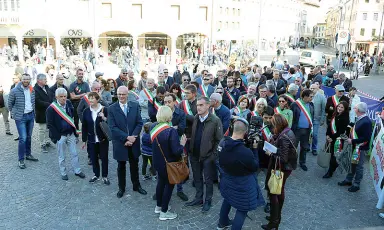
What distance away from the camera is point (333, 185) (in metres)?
6.73

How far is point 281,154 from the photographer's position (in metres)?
4.65

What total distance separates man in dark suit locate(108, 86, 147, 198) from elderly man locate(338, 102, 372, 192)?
157 inches

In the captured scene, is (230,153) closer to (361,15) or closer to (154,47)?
(154,47)

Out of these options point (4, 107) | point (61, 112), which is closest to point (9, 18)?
point (4, 107)

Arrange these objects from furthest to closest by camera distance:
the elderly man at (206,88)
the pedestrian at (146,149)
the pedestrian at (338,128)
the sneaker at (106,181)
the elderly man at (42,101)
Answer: the elderly man at (206,88)
the elderly man at (42,101)
the pedestrian at (338,128)
the sneaker at (106,181)
the pedestrian at (146,149)

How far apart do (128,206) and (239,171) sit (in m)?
2.47

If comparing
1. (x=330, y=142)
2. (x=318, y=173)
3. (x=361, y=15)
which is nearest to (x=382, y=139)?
(x=330, y=142)

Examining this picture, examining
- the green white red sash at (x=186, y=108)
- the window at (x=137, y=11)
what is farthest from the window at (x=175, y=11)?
the green white red sash at (x=186, y=108)

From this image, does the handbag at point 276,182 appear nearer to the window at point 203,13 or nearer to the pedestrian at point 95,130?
the pedestrian at point 95,130

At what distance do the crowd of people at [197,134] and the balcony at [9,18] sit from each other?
2666cm

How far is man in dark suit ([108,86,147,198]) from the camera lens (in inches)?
224

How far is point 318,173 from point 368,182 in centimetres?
100

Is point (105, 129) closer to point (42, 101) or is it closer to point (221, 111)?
point (221, 111)

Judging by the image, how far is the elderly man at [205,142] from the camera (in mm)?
5215
